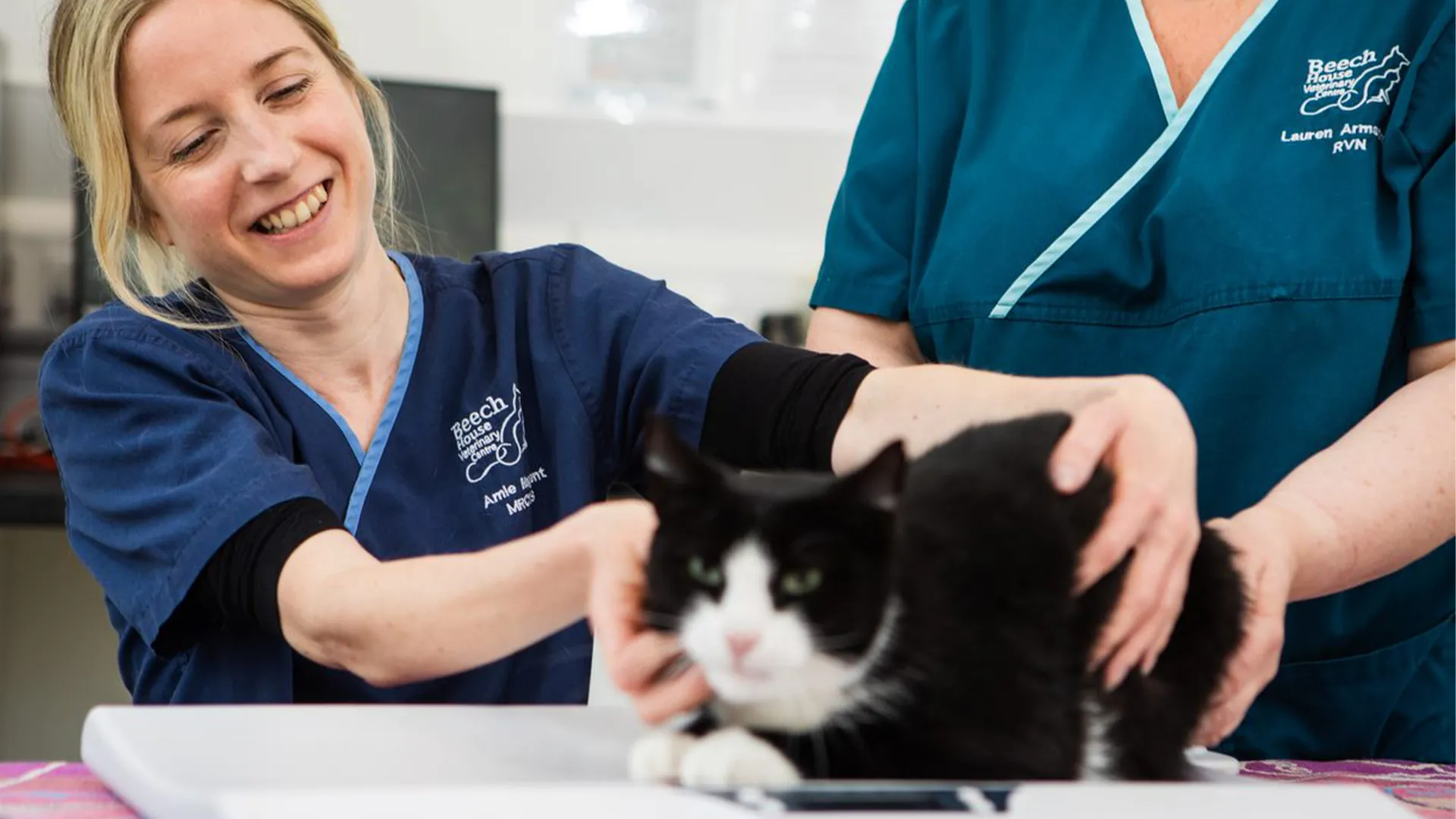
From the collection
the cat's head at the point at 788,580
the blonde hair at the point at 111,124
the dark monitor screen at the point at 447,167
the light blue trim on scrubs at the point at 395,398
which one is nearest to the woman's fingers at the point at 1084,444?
the cat's head at the point at 788,580

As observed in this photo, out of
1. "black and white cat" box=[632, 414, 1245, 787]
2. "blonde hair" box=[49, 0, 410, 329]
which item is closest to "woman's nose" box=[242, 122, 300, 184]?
"blonde hair" box=[49, 0, 410, 329]

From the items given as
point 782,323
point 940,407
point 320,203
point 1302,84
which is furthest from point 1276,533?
point 782,323

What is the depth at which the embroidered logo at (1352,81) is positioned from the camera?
960 millimetres

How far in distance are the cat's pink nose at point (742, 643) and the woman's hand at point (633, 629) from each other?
7cm

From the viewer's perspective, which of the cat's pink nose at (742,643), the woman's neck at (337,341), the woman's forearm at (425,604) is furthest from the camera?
the woman's neck at (337,341)

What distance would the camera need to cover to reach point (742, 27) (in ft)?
8.35

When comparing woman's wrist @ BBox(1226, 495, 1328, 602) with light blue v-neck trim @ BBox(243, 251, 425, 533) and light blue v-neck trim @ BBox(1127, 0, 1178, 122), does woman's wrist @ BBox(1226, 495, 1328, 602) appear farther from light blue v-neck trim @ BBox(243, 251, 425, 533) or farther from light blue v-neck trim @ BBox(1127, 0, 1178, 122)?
light blue v-neck trim @ BBox(243, 251, 425, 533)

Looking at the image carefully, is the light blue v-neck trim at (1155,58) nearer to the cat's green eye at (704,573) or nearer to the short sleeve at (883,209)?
the short sleeve at (883,209)

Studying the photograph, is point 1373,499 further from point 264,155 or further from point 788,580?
point 264,155

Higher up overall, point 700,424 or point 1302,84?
point 1302,84

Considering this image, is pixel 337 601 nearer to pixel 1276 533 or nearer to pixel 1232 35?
pixel 1276 533

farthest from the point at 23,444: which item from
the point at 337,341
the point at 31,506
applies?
the point at 337,341

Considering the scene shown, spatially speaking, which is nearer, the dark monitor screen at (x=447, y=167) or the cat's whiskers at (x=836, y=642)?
the cat's whiskers at (x=836, y=642)

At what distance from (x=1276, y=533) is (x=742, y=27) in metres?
1.98
